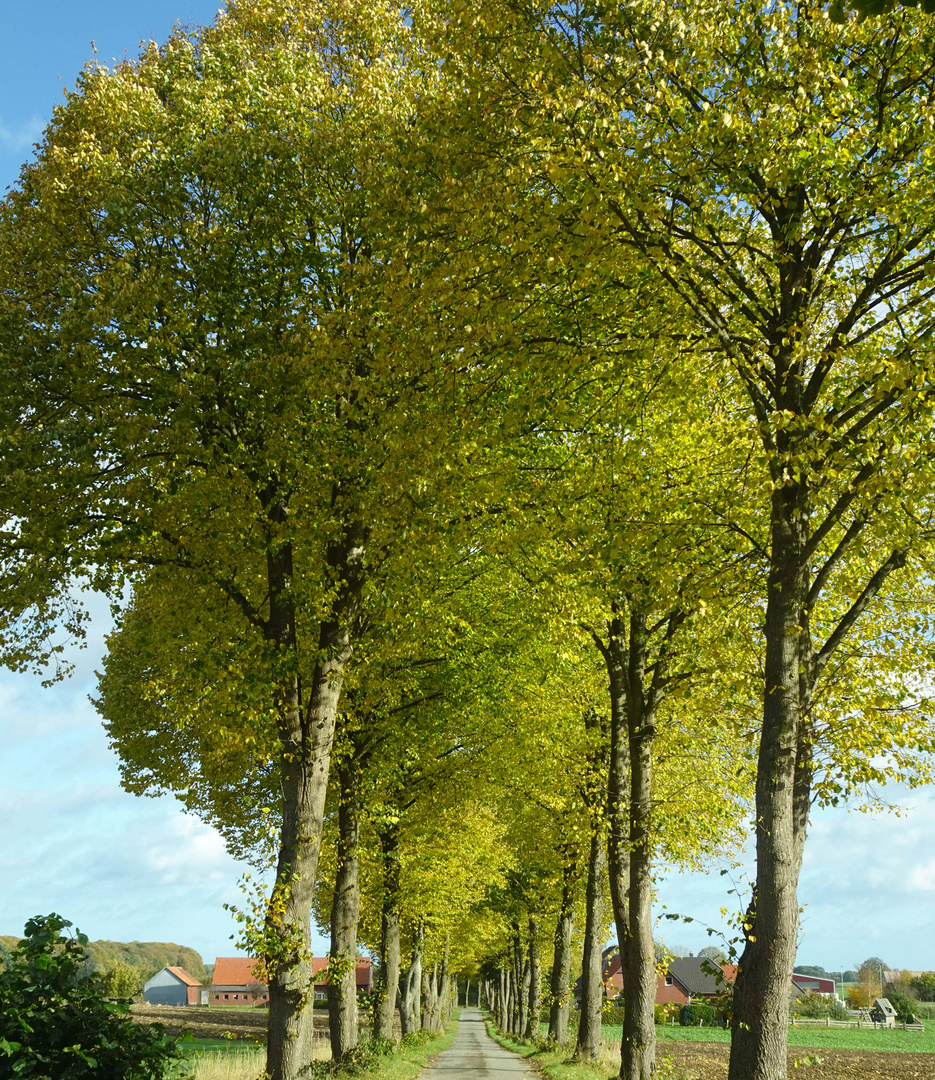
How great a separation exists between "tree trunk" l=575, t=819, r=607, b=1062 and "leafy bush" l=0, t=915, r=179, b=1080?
15855 mm

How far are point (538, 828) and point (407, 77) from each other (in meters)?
21.9

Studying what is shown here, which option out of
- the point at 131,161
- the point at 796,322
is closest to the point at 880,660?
the point at 796,322

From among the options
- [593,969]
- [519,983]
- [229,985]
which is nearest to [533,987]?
[519,983]

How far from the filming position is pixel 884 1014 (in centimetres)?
8125

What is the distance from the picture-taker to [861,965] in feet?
513

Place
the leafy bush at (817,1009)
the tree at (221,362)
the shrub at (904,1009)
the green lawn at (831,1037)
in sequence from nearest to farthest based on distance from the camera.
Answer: the tree at (221,362), the green lawn at (831,1037), the leafy bush at (817,1009), the shrub at (904,1009)

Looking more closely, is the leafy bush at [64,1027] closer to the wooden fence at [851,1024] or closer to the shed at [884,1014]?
the wooden fence at [851,1024]

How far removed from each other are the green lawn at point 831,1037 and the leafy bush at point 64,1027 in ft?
154

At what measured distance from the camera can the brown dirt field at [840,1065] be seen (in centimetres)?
3177

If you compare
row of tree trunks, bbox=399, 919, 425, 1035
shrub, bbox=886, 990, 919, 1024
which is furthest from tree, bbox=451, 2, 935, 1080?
shrub, bbox=886, 990, 919, 1024

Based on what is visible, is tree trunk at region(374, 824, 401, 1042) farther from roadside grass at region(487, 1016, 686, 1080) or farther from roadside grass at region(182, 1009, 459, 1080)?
roadside grass at region(487, 1016, 686, 1080)

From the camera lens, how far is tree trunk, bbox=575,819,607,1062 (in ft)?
75.3

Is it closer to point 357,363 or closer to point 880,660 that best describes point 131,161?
point 357,363

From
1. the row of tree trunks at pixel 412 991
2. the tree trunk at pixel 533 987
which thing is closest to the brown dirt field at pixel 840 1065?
the tree trunk at pixel 533 987
